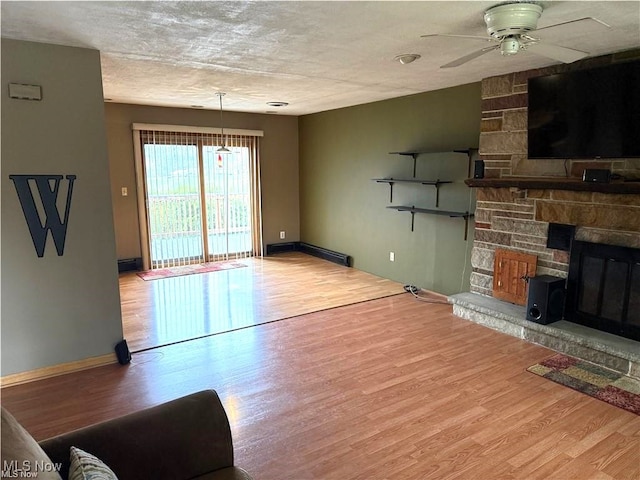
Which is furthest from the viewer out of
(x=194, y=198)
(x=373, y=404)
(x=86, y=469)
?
(x=194, y=198)

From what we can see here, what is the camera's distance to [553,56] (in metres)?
2.50

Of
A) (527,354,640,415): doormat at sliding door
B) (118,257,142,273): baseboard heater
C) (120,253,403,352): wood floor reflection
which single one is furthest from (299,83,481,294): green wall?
(118,257,142,273): baseboard heater

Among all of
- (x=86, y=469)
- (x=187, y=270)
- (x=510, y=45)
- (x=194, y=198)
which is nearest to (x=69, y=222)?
(x=86, y=469)

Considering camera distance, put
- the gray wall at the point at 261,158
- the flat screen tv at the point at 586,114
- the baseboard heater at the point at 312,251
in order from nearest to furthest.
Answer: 1. the flat screen tv at the point at 586,114
2. the gray wall at the point at 261,158
3. the baseboard heater at the point at 312,251

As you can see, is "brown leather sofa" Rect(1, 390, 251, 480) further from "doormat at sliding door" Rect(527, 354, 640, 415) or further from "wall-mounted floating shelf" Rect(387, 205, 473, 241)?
"wall-mounted floating shelf" Rect(387, 205, 473, 241)

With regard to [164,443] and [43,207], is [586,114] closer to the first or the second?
[164,443]

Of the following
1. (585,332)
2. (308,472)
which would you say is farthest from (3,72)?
(585,332)

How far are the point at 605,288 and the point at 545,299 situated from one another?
0.45m

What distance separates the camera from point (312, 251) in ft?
24.3

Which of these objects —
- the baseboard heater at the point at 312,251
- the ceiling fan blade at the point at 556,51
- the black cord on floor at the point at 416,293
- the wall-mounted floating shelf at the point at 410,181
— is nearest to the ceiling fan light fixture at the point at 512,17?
the ceiling fan blade at the point at 556,51

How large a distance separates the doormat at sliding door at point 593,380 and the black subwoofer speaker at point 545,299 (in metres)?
0.35

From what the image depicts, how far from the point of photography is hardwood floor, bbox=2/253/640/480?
7.20 feet

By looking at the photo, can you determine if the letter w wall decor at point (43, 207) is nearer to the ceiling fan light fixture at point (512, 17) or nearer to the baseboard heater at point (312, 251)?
the ceiling fan light fixture at point (512, 17)

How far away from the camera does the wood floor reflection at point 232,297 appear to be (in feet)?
13.4
